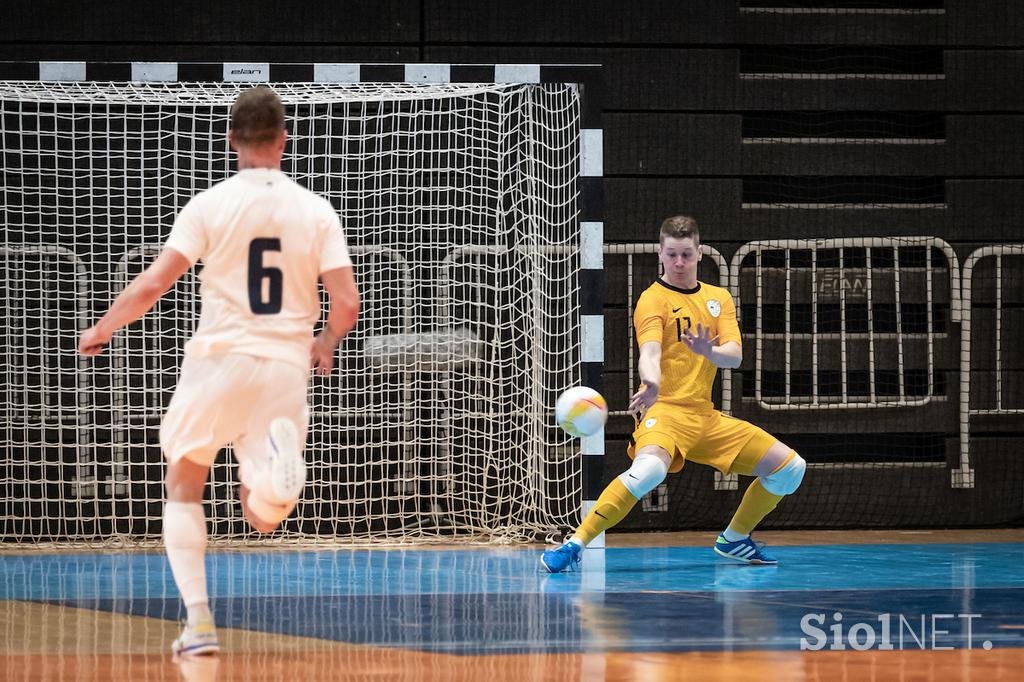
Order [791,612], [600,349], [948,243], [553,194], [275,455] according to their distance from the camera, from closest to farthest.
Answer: [275,455], [791,612], [600,349], [553,194], [948,243]

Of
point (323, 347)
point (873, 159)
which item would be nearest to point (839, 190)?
point (873, 159)

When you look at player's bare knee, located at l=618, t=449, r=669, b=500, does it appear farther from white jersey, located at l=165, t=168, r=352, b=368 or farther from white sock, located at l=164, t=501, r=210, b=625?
white sock, located at l=164, t=501, r=210, b=625

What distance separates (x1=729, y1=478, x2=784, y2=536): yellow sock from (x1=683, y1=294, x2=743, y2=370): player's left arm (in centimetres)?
71

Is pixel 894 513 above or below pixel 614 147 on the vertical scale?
below

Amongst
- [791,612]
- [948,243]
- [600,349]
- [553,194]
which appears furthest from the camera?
[948,243]

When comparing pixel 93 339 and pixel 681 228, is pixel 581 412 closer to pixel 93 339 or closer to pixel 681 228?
pixel 681 228

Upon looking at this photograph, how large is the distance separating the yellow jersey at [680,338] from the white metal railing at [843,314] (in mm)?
2013

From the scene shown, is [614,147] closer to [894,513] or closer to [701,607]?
[894,513]

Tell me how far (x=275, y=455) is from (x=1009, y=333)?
20.9 feet

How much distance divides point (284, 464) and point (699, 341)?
2.80 meters

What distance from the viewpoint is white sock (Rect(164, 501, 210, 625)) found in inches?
176

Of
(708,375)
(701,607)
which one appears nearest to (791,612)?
(701,607)

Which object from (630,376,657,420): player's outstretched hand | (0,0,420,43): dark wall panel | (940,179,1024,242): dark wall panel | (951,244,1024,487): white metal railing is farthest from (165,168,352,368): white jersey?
(940,179,1024,242): dark wall panel

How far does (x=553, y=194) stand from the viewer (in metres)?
8.54
